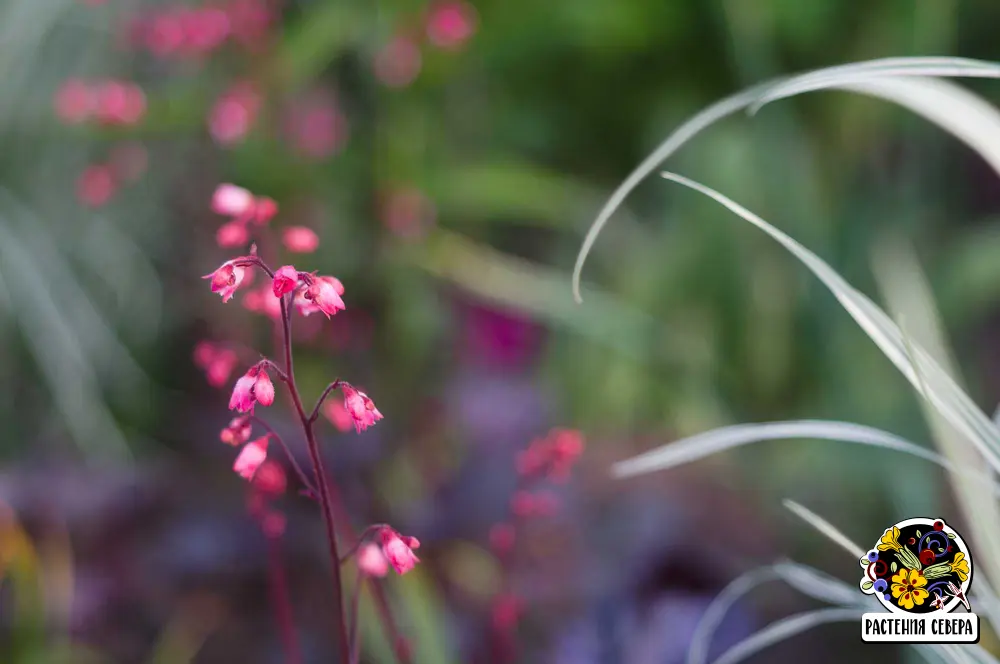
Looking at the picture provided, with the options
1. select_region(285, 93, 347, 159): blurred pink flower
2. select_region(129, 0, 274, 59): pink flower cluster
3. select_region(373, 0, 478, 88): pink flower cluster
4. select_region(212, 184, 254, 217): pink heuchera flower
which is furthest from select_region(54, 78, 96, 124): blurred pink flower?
select_region(212, 184, 254, 217): pink heuchera flower

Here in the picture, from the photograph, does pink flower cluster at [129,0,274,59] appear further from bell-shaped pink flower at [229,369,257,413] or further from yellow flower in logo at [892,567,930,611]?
yellow flower in logo at [892,567,930,611]

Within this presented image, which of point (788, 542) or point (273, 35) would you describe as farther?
point (273, 35)

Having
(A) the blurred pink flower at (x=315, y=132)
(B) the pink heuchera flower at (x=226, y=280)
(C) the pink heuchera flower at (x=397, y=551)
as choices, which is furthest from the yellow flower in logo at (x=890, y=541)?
(A) the blurred pink flower at (x=315, y=132)

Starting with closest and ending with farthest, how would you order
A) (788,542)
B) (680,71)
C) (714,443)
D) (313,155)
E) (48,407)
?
1. (714,443)
2. (788,542)
3. (313,155)
4. (48,407)
5. (680,71)

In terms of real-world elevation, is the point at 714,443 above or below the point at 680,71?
below

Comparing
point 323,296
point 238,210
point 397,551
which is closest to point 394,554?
point 397,551

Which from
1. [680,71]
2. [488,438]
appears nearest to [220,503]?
[488,438]

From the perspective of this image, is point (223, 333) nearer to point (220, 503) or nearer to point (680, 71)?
point (220, 503)

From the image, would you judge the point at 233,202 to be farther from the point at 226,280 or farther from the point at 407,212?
the point at 407,212
